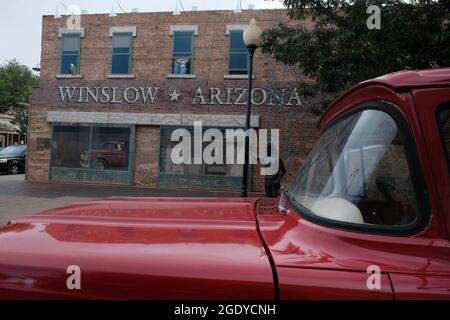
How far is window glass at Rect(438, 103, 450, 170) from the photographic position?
4.40 ft

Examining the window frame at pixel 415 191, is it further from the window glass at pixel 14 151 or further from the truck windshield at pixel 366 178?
the window glass at pixel 14 151

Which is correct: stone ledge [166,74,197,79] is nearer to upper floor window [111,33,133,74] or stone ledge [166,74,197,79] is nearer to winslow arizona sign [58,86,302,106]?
winslow arizona sign [58,86,302,106]

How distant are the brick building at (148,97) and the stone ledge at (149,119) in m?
0.04

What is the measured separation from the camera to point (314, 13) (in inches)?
354

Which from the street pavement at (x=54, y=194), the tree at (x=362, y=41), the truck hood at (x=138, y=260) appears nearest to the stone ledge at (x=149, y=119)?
the street pavement at (x=54, y=194)

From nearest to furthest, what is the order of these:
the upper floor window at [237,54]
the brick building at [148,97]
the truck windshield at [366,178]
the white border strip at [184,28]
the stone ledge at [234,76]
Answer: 1. the truck windshield at [366,178]
2. the brick building at [148,97]
3. the stone ledge at [234,76]
4. the upper floor window at [237,54]
5. the white border strip at [184,28]

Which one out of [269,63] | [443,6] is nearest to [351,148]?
[443,6]

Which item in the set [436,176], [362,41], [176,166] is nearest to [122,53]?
[176,166]

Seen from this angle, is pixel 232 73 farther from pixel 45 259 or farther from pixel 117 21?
pixel 45 259

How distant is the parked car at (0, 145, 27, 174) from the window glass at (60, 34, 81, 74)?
29.1ft

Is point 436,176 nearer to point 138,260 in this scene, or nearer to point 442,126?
point 442,126

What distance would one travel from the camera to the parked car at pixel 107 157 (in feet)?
53.6

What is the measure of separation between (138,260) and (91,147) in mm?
16276
